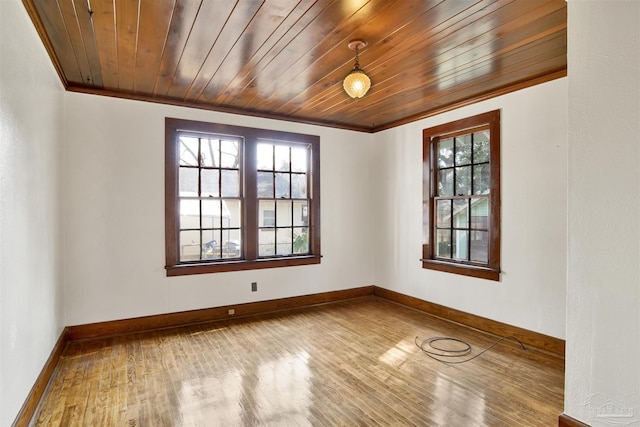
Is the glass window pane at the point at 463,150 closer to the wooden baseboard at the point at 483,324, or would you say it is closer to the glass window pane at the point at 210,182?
the wooden baseboard at the point at 483,324

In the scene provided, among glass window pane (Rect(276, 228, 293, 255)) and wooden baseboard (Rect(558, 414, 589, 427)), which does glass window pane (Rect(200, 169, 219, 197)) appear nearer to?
glass window pane (Rect(276, 228, 293, 255))

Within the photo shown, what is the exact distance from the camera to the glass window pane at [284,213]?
489 cm

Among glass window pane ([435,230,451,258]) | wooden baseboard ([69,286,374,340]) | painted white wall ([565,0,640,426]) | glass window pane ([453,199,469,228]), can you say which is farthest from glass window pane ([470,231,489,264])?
painted white wall ([565,0,640,426])

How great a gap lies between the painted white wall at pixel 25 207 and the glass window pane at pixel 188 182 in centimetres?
131

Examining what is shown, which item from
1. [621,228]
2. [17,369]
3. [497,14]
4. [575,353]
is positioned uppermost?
[497,14]

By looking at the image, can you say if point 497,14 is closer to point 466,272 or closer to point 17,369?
point 466,272

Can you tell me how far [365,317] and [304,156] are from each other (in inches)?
95.7

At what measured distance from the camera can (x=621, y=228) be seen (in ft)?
5.75

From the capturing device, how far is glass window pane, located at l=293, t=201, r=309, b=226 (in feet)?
16.5

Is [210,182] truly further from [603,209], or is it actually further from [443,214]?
[603,209]

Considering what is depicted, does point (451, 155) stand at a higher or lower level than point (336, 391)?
higher

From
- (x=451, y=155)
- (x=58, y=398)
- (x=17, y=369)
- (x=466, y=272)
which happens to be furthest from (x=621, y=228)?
(x=58, y=398)

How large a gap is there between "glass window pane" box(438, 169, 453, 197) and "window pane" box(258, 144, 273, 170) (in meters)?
2.30

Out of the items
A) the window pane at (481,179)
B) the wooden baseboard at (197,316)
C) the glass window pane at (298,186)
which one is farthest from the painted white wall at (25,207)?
the window pane at (481,179)
